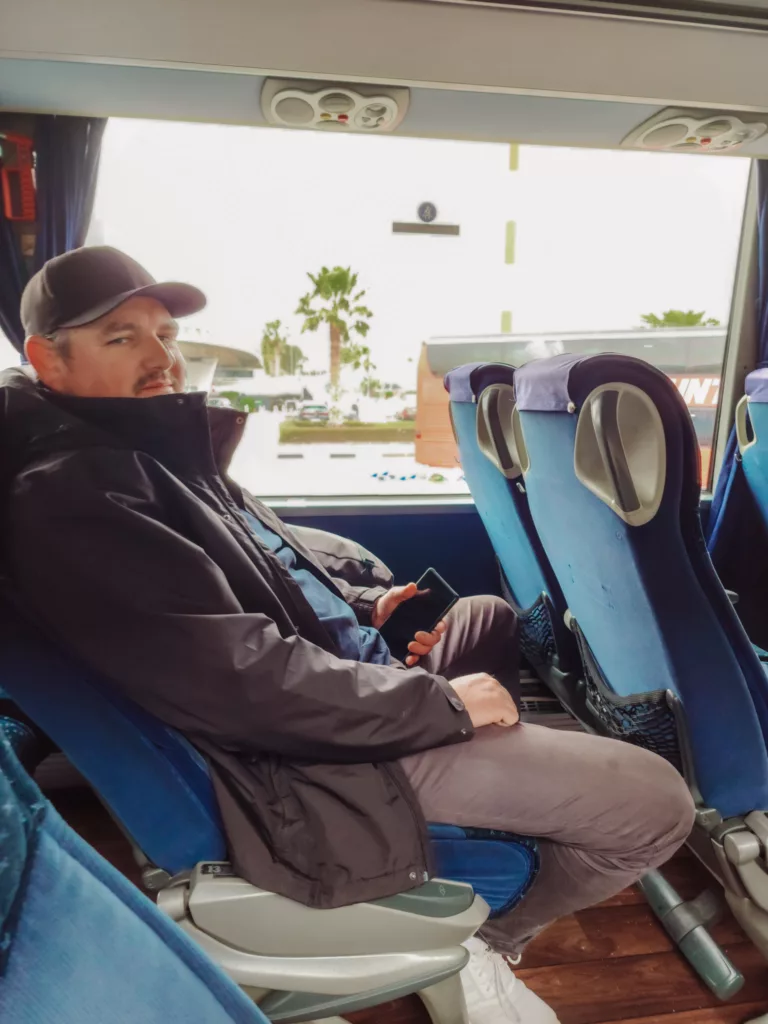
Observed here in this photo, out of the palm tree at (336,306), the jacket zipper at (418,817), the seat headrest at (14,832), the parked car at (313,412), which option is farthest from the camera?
the parked car at (313,412)

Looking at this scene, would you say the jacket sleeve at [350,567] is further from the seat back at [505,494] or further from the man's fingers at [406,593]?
the seat back at [505,494]

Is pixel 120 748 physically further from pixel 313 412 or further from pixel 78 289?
pixel 313 412

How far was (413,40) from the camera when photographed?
2031mm

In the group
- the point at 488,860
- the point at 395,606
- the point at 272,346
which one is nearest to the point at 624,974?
the point at 488,860

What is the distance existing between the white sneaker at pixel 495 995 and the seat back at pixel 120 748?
69cm

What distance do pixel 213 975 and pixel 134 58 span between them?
2.32 m

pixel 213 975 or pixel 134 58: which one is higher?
pixel 134 58

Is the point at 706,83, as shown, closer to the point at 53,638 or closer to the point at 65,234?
the point at 65,234

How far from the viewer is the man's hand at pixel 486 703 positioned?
111 cm

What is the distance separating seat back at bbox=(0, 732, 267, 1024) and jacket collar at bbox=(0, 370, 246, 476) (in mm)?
706

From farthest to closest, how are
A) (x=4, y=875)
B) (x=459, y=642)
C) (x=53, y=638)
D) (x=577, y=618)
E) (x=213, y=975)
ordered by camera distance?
(x=459, y=642), (x=577, y=618), (x=53, y=638), (x=213, y=975), (x=4, y=875)

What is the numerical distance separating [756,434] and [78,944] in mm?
1739

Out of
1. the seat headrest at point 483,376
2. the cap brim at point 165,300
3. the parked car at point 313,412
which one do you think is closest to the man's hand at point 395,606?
the seat headrest at point 483,376

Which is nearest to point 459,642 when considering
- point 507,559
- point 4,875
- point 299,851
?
point 507,559
